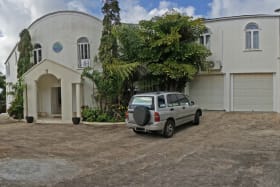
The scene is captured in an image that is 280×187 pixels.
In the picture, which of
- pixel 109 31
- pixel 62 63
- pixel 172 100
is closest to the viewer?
pixel 172 100

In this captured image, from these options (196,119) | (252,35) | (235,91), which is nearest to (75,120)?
(196,119)

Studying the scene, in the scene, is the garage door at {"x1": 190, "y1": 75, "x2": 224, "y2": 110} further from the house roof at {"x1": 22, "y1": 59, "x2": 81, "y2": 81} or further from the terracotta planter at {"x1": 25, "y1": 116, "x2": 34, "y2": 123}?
the terracotta planter at {"x1": 25, "y1": 116, "x2": 34, "y2": 123}

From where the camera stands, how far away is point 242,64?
58.2ft

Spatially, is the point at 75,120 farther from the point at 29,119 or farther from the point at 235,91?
the point at 235,91

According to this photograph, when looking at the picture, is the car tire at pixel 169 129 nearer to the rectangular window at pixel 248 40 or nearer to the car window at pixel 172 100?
the car window at pixel 172 100

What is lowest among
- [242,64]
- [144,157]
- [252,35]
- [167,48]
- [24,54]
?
[144,157]

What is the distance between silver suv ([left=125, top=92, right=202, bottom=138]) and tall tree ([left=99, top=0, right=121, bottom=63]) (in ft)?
19.9

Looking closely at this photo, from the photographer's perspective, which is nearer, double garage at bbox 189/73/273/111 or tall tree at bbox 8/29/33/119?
double garage at bbox 189/73/273/111

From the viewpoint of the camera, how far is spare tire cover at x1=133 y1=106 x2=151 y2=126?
1031cm

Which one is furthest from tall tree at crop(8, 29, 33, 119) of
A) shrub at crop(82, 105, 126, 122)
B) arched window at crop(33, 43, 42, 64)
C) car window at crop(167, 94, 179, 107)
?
car window at crop(167, 94, 179, 107)

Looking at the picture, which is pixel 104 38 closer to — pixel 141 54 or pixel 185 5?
pixel 141 54

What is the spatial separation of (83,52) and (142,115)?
33.6ft

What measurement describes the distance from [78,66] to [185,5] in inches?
338

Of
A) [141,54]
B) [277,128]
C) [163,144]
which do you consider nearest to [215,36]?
[141,54]
